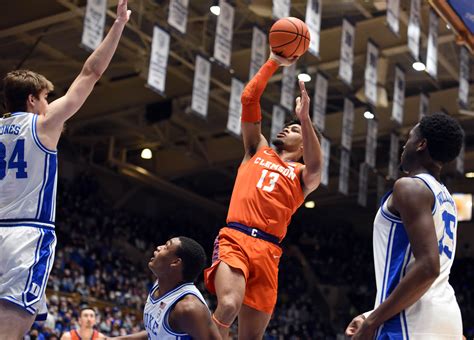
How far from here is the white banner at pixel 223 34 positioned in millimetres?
15789

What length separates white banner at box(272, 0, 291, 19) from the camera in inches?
581

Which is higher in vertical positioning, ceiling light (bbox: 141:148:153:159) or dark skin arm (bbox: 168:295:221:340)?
ceiling light (bbox: 141:148:153:159)

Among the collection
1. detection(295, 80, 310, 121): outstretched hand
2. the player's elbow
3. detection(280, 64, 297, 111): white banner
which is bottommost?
the player's elbow

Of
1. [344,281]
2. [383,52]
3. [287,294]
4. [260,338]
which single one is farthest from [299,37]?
[344,281]

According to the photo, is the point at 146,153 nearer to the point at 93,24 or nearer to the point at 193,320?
the point at 93,24

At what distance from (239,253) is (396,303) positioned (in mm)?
2555

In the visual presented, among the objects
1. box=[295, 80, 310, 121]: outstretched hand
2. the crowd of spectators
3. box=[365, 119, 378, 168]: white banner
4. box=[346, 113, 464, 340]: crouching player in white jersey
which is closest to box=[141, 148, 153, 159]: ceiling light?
the crowd of spectators

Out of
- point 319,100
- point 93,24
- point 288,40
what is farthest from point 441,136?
point 319,100

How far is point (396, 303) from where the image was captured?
12.2 feet

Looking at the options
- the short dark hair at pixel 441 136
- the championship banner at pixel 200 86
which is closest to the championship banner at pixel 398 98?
the championship banner at pixel 200 86

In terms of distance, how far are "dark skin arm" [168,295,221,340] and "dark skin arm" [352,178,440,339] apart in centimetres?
172

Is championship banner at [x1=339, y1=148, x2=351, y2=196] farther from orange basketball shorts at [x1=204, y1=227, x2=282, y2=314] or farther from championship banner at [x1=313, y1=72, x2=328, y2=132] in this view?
orange basketball shorts at [x1=204, y1=227, x2=282, y2=314]

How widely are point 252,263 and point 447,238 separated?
2402mm

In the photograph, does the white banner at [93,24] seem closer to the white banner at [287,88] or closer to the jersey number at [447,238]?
Result: the white banner at [287,88]
